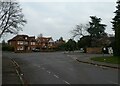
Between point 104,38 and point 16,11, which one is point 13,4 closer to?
point 16,11

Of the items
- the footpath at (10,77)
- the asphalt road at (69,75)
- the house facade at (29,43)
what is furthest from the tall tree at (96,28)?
the footpath at (10,77)

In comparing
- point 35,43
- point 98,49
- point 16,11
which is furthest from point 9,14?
point 35,43

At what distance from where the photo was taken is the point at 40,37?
7018 inches

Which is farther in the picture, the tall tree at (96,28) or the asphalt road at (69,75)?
the tall tree at (96,28)

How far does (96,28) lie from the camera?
370ft

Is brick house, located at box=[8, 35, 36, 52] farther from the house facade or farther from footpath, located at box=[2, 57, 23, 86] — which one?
footpath, located at box=[2, 57, 23, 86]

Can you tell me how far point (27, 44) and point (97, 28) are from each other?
4962 centimetres

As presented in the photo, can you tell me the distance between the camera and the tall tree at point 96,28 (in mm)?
112769

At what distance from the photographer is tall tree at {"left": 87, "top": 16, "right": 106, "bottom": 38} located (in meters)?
113

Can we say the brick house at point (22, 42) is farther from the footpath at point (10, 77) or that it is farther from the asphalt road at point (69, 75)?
the footpath at point (10, 77)

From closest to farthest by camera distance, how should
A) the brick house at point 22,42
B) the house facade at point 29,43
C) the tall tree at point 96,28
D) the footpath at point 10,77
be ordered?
the footpath at point 10,77 < the tall tree at point 96,28 < the house facade at point 29,43 < the brick house at point 22,42

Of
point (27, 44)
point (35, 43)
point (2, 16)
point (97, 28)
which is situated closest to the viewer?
point (2, 16)

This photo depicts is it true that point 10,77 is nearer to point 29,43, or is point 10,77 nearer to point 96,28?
point 96,28

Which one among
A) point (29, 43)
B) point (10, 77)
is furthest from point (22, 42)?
point (10, 77)
